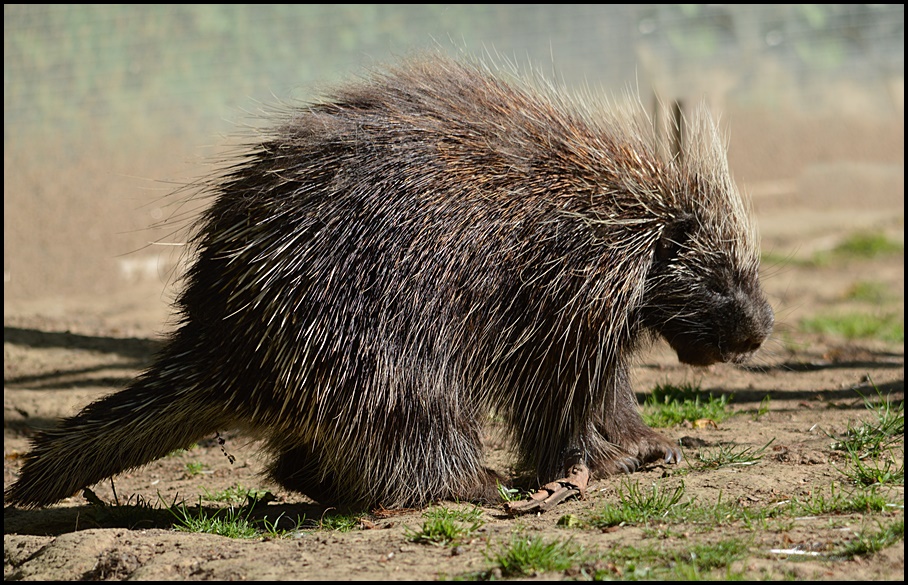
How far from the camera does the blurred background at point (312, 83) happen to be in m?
8.24

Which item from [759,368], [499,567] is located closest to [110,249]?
[759,368]

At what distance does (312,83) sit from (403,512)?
498 centimetres

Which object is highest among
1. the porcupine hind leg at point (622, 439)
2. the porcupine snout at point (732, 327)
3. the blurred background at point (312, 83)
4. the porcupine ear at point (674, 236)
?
the blurred background at point (312, 83)

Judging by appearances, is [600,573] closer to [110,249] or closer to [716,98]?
[110,249]

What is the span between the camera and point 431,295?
3336 mm

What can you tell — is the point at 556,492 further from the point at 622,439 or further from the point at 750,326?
the point at 750,326

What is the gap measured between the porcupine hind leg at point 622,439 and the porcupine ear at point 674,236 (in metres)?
0.48

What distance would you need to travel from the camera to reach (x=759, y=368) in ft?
17.2

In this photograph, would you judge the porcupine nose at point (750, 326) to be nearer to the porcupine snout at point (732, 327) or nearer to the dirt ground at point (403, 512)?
the porcupine snout at point (732, 327)

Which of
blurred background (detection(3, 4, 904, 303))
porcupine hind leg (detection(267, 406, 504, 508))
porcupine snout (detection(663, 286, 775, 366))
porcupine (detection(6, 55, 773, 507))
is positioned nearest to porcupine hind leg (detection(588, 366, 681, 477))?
porcupine (detection(6, 55, 773, 507))

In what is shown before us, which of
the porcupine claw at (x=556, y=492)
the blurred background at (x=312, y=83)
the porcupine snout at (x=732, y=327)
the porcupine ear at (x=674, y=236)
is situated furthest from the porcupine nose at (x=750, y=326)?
the blurred background at (x=312, y=83)

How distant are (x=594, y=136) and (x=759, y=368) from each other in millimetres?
2160

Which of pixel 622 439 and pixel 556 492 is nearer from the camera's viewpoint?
pixel 556 492

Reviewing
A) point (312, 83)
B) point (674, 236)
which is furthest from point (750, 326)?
point (312, 83)
